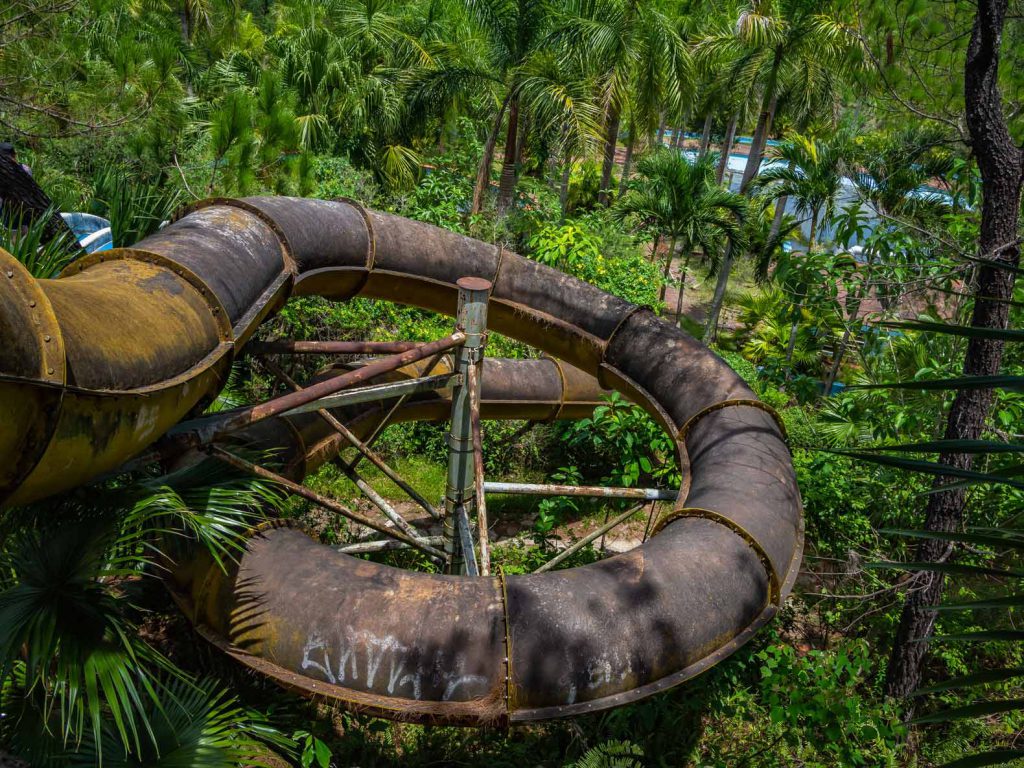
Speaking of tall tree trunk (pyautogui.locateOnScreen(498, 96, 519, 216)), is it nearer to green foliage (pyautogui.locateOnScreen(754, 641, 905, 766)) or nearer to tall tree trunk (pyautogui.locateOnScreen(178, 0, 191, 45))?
green foliage (pyautogui.locateOnScreen(754, 641, 905, 766))

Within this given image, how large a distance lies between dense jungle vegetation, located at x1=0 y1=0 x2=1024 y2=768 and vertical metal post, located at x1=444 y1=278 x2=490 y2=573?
4.89 ft

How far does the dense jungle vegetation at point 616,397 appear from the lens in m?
3.52

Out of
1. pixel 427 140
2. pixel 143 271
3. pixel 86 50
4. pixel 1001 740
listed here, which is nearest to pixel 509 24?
pixel 427 140

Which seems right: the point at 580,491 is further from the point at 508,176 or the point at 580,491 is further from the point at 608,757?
the point at 508,176

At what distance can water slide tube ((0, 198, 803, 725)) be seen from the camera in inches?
111

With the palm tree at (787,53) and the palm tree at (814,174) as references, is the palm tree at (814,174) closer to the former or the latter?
the palm tree at (814,174)

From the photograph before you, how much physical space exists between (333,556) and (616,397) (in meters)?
4.96

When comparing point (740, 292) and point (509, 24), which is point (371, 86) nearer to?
point (509, 24)

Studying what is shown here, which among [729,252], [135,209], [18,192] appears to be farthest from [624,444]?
[729,252]

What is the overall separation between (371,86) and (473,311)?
1312 cm

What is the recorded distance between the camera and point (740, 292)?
2205 centimetres

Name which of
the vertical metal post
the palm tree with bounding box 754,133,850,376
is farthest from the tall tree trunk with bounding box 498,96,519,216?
the vertical metal post

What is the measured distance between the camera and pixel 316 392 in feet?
14.9

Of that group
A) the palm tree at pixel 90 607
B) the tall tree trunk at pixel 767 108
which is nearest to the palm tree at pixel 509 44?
the tall tree trunk at pixel 767 108
